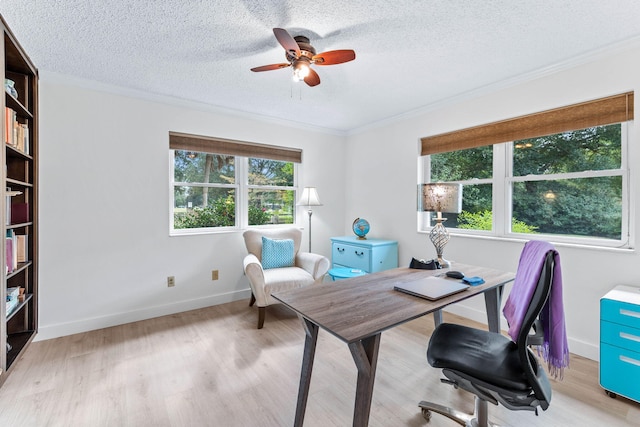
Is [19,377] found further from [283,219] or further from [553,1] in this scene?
[553,1]

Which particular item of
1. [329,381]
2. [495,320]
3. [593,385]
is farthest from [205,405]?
[593,385]

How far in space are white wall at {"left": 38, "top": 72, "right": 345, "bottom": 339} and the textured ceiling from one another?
319 mm

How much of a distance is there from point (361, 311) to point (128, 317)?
2699 mm

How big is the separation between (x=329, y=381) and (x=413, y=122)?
2.86m

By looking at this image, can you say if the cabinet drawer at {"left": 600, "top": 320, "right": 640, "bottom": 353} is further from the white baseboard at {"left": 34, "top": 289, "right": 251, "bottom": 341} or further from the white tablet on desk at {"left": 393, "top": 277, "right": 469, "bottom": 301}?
the white baseboard at {"left": 34, "top": 289, "right": 251, "bottom": 341}

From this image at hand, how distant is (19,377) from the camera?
6.45 feet

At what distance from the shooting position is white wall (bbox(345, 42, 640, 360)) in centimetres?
208

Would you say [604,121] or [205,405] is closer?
[205,405]

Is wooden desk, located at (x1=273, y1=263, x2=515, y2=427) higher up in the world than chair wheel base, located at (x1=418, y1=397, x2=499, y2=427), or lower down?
higher up

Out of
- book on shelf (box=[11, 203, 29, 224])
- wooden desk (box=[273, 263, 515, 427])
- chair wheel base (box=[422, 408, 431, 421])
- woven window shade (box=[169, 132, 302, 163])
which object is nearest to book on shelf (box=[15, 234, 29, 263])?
book on shelf (box=[11, 203, 29, 224])

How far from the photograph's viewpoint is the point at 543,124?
242 centimetres

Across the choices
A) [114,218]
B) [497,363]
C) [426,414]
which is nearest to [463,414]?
[426,414]

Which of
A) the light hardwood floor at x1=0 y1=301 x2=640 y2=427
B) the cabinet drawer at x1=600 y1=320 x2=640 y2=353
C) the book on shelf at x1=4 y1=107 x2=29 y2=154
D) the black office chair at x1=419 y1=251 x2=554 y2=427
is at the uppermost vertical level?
the book on shelf at x1=4 y1=107 x2=29 y2=154

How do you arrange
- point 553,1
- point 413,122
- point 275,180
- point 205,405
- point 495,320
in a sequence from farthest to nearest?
point 275,180 → point 413,122 → point 495,320 → point 205,405 → point 553,1
